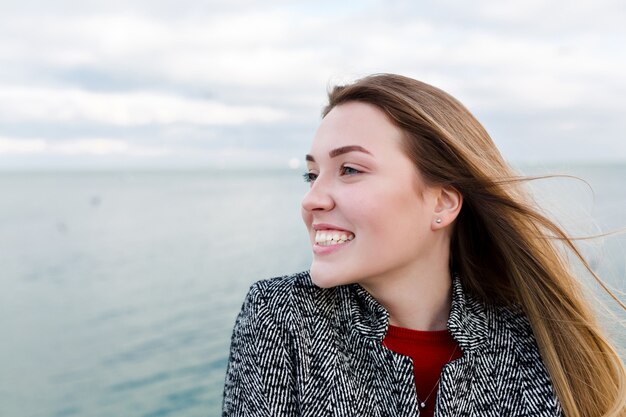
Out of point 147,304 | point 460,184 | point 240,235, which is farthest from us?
point 240,235

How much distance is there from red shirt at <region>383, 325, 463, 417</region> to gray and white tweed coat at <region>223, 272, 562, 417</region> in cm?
7

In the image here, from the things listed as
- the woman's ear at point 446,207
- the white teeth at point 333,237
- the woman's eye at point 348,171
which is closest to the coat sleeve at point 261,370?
the white teeth at point 333,237

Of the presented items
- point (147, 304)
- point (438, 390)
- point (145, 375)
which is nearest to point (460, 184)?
point (438, 390)

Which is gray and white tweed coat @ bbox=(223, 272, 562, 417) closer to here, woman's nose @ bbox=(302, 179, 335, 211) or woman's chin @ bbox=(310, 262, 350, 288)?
woman's chin @ bbox=(310, 262, 350, 288)

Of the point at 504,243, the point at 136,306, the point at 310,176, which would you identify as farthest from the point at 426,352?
the point at 136,306

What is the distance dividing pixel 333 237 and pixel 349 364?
453 mm

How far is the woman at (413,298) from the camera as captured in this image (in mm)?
2275

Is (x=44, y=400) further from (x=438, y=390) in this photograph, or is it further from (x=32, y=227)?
(x=32, y=227)

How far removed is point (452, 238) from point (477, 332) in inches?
16.3

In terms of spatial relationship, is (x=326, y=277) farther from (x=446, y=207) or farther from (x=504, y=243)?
(x=504, y=243)

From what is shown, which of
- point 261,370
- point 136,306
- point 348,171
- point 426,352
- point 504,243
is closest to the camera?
point 261,370

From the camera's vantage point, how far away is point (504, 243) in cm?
261

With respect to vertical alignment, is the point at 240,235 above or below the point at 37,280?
below

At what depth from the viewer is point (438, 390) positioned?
2369mm
